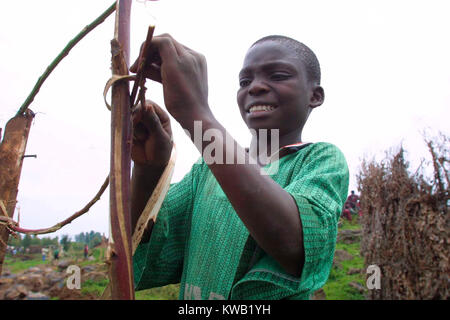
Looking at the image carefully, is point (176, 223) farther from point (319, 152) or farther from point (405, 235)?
point (405, 235)

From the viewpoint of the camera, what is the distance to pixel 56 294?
8852 millimetres

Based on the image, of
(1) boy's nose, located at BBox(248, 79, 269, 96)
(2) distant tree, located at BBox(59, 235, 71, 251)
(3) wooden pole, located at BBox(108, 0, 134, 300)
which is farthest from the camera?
(2) distant tree, located at BBox(59, 235, 71, 251)

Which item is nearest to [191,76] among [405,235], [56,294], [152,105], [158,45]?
[158,45]

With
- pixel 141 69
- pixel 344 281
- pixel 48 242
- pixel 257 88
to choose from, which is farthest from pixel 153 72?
pixel 48 242

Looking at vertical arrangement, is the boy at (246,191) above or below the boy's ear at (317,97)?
below

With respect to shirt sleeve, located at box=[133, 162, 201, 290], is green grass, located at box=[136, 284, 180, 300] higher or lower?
lower

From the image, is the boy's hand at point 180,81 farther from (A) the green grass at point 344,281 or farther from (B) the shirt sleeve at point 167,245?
(A) the green grass at point 344,281

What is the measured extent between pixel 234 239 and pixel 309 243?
28cm

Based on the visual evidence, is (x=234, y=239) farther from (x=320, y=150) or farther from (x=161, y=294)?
(x=161, y=294)

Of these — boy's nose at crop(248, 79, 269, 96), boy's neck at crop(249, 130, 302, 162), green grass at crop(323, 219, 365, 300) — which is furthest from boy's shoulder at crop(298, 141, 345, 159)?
green grass at crop(323, 219, 365, 300)

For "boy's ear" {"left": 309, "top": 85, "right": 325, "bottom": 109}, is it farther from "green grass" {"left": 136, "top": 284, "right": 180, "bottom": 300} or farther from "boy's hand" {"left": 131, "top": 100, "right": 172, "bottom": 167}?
"green grass" {"left": 136, "top": 284, "right": 180, "bottom": 300}

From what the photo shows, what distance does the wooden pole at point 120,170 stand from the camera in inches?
22.1

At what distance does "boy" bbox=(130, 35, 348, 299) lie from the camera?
27.4 inches

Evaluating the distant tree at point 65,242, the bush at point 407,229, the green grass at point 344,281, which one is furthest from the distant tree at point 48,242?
the bush at point 407,229
